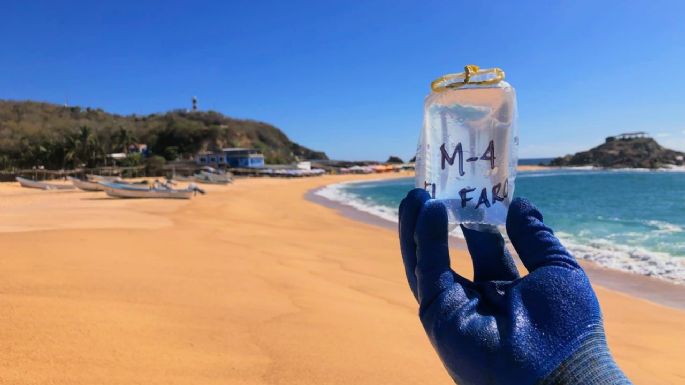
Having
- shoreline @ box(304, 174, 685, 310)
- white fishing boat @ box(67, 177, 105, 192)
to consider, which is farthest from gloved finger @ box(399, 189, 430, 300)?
white fishing boat @ box(67, 177, 105, 192)

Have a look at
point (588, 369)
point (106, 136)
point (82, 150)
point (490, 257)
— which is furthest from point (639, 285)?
point (106, 136)

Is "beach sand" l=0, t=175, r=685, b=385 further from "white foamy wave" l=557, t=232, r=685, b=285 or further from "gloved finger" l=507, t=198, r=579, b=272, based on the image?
"white foamy wave" l=557, t=232, r=685, b=285

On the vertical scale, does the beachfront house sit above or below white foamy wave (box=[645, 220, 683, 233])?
above

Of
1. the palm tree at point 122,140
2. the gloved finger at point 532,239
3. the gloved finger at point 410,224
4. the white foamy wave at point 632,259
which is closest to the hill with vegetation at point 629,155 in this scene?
the palm tree at point 122,140

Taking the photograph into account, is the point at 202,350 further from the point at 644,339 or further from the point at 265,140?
the point at 265,140

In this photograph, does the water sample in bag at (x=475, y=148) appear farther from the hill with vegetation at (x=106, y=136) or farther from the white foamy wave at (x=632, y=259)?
the hill with vegetation at (x=106, y=136)
